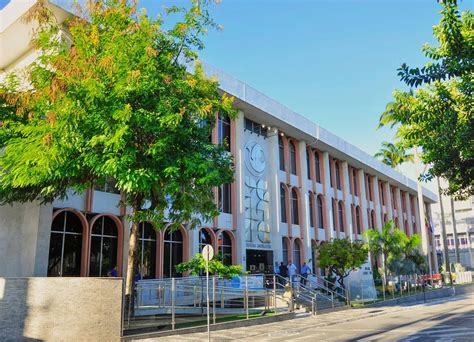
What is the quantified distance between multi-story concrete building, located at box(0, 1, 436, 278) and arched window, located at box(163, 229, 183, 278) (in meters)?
0.05

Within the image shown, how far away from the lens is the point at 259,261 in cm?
3048

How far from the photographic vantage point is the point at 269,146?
3325cm

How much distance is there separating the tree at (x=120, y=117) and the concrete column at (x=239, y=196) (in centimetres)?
1323

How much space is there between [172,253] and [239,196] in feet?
21.5

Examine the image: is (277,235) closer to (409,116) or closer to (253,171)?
(253,171)

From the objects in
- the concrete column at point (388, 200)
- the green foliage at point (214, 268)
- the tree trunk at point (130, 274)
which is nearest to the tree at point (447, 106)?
the green foliage at point (214, 268)

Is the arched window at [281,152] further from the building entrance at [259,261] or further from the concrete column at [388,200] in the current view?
the concrete column at [388,200]

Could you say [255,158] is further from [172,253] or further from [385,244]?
[385,244]

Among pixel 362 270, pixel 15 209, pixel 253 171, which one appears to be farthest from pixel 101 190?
pixel 362 270

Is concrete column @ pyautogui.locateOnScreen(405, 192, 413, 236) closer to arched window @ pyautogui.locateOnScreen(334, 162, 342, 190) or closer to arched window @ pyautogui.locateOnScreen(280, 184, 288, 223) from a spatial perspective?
arched window @ pyautogui.locateOnScreen(334, 162, 342, 190)

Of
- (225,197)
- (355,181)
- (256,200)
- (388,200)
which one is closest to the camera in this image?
(225,197)

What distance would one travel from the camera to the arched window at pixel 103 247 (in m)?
19.9

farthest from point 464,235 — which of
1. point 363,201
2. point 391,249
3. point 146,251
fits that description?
point 146,251

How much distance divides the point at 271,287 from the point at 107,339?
9.67 meters
